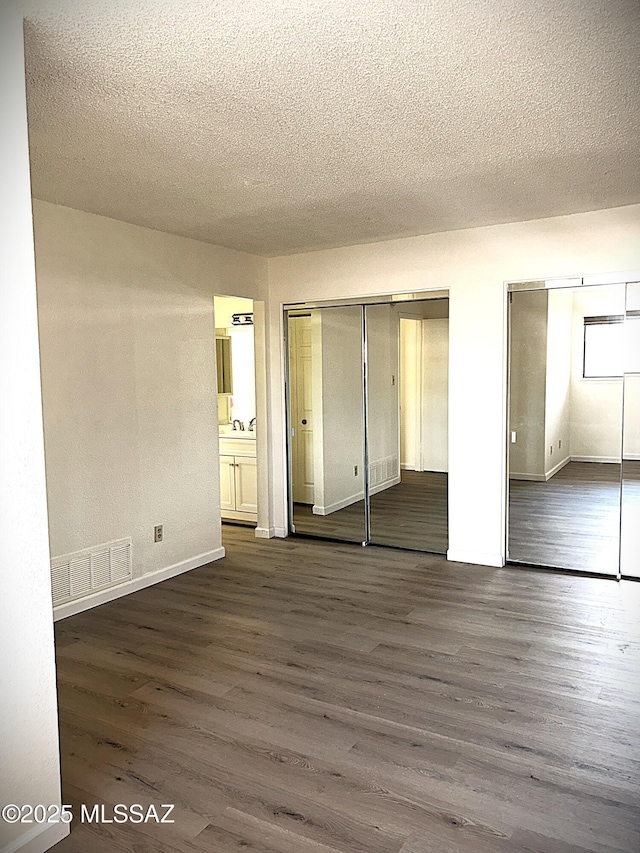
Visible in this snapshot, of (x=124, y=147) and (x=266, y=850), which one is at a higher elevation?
(x=124, y=147)

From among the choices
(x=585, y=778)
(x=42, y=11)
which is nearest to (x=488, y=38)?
(x=42, y=11)

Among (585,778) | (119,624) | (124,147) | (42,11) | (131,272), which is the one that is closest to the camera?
(42,11)

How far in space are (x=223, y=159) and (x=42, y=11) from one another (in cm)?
139

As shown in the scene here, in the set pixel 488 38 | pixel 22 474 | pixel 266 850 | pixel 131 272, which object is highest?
pixel 488 38

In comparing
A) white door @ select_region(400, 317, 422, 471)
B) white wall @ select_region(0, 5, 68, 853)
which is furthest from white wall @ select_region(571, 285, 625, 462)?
white wall @ select_region(0, 5, 68, 853)

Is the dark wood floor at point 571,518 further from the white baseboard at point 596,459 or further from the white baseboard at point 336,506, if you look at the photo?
the white baseboard at point 336,506

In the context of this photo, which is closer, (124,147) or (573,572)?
(124,147)

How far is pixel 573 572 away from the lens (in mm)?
4898

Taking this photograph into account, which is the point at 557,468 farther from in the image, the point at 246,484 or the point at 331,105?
the point at 331,105

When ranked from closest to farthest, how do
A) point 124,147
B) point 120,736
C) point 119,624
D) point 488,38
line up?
1. point 488,38
2. point 120,736
3. point 124,147
4. point 119,624

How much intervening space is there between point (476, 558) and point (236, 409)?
3.19 meters

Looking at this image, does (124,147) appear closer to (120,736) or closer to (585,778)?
(120,736)

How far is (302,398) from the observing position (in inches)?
239

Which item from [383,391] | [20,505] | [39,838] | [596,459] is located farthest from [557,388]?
[39,838]
